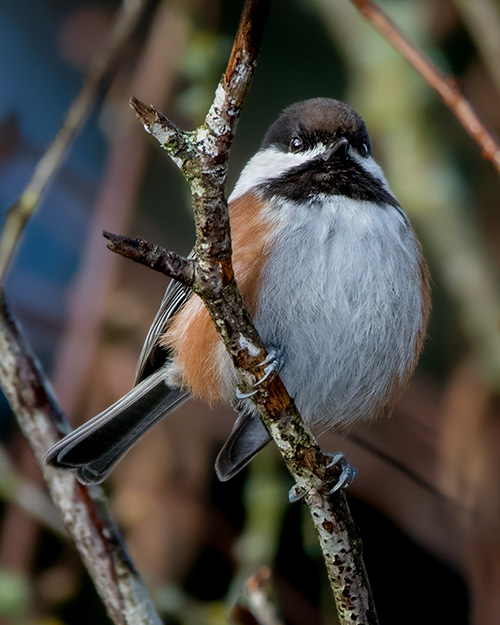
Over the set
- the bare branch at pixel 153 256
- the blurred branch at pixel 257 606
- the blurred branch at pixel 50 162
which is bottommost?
the blurred branch at pixel 257 606

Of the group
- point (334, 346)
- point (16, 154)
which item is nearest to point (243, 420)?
point (334, 346)

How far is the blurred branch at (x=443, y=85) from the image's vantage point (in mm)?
1761

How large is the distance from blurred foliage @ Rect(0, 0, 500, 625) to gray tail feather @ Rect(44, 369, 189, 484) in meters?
0.57

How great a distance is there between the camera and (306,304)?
2.15 metres

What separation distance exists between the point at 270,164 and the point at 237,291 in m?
Result: 1.09

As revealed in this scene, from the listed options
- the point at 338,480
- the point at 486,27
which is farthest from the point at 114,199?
the point at 338,480

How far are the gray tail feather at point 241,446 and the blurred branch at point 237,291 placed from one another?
655 millimetres

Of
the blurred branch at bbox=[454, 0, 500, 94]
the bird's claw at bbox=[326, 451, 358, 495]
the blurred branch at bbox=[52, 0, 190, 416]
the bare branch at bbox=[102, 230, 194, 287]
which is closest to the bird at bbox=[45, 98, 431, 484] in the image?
the bird's claw at bbox=[326, 451, 358, 495]

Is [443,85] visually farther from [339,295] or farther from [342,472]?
[342,472]

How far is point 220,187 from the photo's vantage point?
1.35m

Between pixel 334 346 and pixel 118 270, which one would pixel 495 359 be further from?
pixel 118 270

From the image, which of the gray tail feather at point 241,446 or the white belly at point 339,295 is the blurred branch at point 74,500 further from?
the white belly at point 339,295

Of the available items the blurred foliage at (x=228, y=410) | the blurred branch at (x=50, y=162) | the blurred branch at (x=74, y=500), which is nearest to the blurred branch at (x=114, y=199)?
the blurred foliage at (x=228, y=410)

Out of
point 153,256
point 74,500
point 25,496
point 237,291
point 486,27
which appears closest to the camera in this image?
point 153,256
